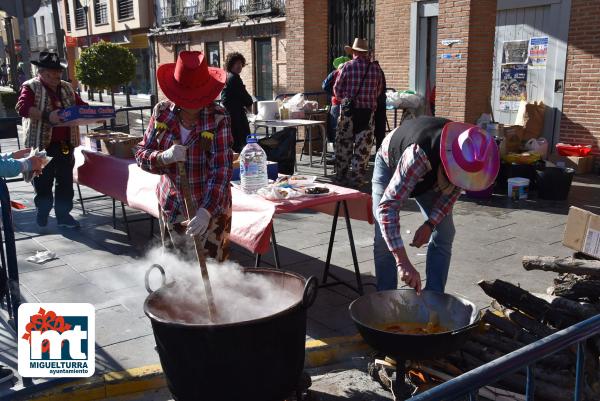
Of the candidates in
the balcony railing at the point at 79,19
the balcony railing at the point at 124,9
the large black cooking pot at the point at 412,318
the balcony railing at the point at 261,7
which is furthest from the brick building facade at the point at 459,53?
the balcony railing at the point at 79,19

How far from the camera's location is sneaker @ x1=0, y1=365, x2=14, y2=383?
3678 mm

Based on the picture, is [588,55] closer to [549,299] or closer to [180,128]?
[549,299]

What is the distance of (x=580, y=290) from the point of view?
4.10 metres

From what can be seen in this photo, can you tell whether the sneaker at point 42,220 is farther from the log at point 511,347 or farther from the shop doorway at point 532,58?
the shop doorway at point 532,58

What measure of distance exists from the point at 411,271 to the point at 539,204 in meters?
5.31

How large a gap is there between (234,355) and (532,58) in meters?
9.45

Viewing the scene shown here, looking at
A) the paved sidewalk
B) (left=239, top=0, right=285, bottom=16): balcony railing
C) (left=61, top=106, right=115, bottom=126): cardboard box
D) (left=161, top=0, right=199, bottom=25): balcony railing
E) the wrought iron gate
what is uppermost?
(left=161, top=0, right=199, bottom=25): balcony railing

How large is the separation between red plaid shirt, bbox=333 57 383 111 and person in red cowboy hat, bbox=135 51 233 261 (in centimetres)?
531

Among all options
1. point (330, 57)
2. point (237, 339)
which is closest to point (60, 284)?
point (237, 339)

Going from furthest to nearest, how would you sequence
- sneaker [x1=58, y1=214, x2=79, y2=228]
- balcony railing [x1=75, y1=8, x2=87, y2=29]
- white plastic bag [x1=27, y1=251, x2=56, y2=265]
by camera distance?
balcony railing [x1=75, y1=8, x2=87, y2=29], sneaker [x1=58, y1=214, x2=79, y2=228], white plastic bag [x1=27, y1=251, x2=56, y2=265]

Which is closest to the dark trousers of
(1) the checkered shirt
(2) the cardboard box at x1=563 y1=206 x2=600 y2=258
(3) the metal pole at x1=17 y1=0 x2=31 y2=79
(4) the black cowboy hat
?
(4) the black cowboy hat

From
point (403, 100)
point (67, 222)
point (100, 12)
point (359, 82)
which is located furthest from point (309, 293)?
point (100, 12)

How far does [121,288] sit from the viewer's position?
5250 mm

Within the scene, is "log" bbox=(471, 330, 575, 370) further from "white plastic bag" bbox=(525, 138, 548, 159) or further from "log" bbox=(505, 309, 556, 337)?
"white plastic bag" bbox=(525, 138, 548, 159)
